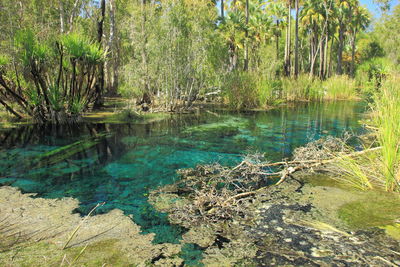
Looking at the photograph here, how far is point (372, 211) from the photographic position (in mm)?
3748

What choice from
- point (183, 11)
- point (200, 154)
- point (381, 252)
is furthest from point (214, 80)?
point (381, 252)

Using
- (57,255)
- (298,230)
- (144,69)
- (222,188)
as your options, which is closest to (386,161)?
(298,230)

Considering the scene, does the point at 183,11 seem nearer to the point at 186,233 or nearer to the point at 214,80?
the point at 214,80

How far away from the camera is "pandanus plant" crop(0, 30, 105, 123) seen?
906cm

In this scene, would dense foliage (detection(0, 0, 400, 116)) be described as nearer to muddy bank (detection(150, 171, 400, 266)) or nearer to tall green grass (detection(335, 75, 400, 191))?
tall green grass (detection(335, 75, 400, 191))

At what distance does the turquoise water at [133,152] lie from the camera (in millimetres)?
4568

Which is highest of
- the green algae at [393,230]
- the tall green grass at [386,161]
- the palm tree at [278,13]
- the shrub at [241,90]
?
the palm tree at [278,13]

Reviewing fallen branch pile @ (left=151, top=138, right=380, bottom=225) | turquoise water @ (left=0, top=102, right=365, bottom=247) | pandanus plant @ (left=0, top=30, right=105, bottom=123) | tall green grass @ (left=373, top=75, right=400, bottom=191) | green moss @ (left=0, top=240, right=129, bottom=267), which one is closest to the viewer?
green moss @ (left=0, top=240, right=129, bottom=267)

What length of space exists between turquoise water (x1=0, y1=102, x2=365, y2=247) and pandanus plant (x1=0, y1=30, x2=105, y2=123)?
0.71 metres

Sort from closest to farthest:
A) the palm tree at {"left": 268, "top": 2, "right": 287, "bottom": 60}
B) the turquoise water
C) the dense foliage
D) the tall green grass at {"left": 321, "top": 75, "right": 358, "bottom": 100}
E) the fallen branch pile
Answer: the fallen branch pile < the turquoise water < the dense foliage < the tall green grass at {"left": 321, "top": 75, "right": 358, "bottom": 100} < the palm tree at {"left": 268, "top": 2, "right": 287, "bottom": 60}

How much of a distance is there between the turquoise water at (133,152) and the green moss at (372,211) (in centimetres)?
190

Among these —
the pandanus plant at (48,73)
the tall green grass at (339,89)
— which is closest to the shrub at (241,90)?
the pandanus plant at (48,73)

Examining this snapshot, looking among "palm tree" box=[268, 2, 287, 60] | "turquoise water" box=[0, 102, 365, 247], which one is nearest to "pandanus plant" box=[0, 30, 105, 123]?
"turquoise water" box=[0, 102, 365, 247]

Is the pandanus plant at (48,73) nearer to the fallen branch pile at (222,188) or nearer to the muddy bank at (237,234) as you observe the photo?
the muddy bank at (237,234)
